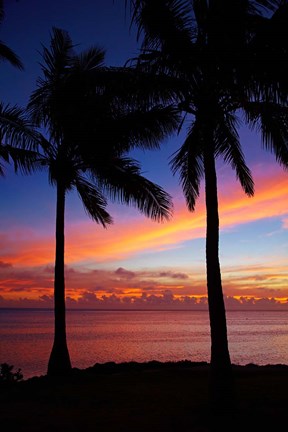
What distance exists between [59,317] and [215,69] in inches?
339

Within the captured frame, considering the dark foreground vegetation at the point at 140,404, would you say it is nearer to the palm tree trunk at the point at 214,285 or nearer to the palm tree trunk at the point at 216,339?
the palm tree trunk at the point at 216,339

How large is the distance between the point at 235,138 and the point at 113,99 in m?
3.45

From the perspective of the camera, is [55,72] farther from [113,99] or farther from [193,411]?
[193,411]

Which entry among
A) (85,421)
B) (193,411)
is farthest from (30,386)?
(193,411)

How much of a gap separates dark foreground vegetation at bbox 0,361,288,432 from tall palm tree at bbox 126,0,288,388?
101cm

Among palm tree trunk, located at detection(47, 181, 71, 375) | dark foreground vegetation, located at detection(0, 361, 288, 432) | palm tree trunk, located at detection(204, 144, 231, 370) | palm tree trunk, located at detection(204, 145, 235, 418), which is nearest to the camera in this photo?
dark foreground vegetation, located at detection(0, 361, 288, 432)

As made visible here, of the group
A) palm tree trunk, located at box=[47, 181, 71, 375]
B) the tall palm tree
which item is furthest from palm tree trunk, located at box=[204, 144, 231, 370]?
palm tree trunk, located at box=[47, 181, 71, 375]

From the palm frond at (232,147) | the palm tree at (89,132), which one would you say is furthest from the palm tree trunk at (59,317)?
the palm frond at (232,147)

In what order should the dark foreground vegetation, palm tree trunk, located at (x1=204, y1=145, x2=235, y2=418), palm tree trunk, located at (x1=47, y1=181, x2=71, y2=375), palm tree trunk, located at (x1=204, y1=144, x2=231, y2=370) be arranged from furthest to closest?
1. palm tree trunk, located at (x1=47, y1=181, x2=71, y2=375)
2. palm tree trunk, located at (x1=204, y1=144, x2=231, y2=370)
3. palm tree trunk, located at (x1=204, y1=145, x2=235, y2=418)
4. the dark foreground vegetation

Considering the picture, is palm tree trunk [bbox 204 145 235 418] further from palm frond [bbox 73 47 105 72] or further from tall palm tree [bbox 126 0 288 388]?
palm frond [bbox 73 47 105 72]

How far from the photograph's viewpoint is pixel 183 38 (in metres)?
9.55

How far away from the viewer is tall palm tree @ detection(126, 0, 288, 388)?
880cm

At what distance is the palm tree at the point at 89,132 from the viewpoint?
10.6 m

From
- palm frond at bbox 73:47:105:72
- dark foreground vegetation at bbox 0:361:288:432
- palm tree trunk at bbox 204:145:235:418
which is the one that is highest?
palm frond at bbox 73:47:105:72
